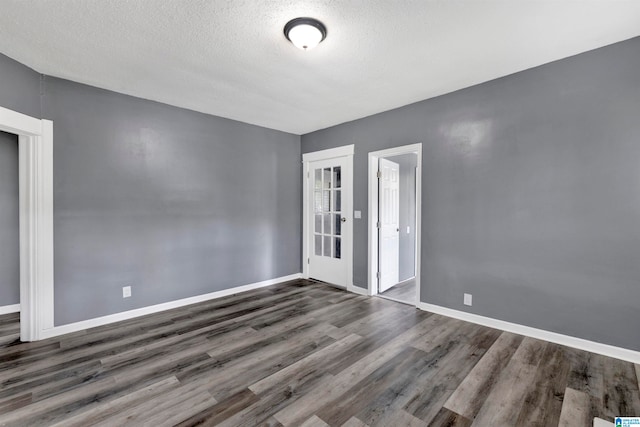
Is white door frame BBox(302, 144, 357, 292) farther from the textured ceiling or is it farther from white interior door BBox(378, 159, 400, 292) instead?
the textured ceiling

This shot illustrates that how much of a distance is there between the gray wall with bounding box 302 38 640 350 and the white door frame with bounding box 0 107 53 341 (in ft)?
13.6

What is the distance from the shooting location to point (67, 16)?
2004 millimetres

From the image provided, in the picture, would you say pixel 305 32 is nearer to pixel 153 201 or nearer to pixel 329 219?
pixel 153 201

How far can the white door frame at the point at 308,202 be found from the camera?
176 inches

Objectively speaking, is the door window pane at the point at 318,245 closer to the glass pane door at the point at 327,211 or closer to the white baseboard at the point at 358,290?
the glass pane door at the point at 327,211

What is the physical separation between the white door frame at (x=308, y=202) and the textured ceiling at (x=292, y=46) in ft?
4.06

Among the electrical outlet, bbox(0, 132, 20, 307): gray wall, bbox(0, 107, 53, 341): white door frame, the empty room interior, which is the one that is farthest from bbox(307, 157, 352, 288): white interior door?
bbox(0, 132, 20, 307): gray wall

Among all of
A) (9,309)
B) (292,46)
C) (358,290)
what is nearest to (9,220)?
(9,309)

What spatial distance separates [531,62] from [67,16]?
153 inches

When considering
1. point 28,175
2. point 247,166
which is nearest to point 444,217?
point 247,166

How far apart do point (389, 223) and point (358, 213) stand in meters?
0.53

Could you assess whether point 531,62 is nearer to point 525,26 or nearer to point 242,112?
point 525,26

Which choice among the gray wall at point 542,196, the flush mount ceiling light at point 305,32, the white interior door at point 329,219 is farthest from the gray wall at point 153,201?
the gray wall at point 542,196

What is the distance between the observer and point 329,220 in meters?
4.86
